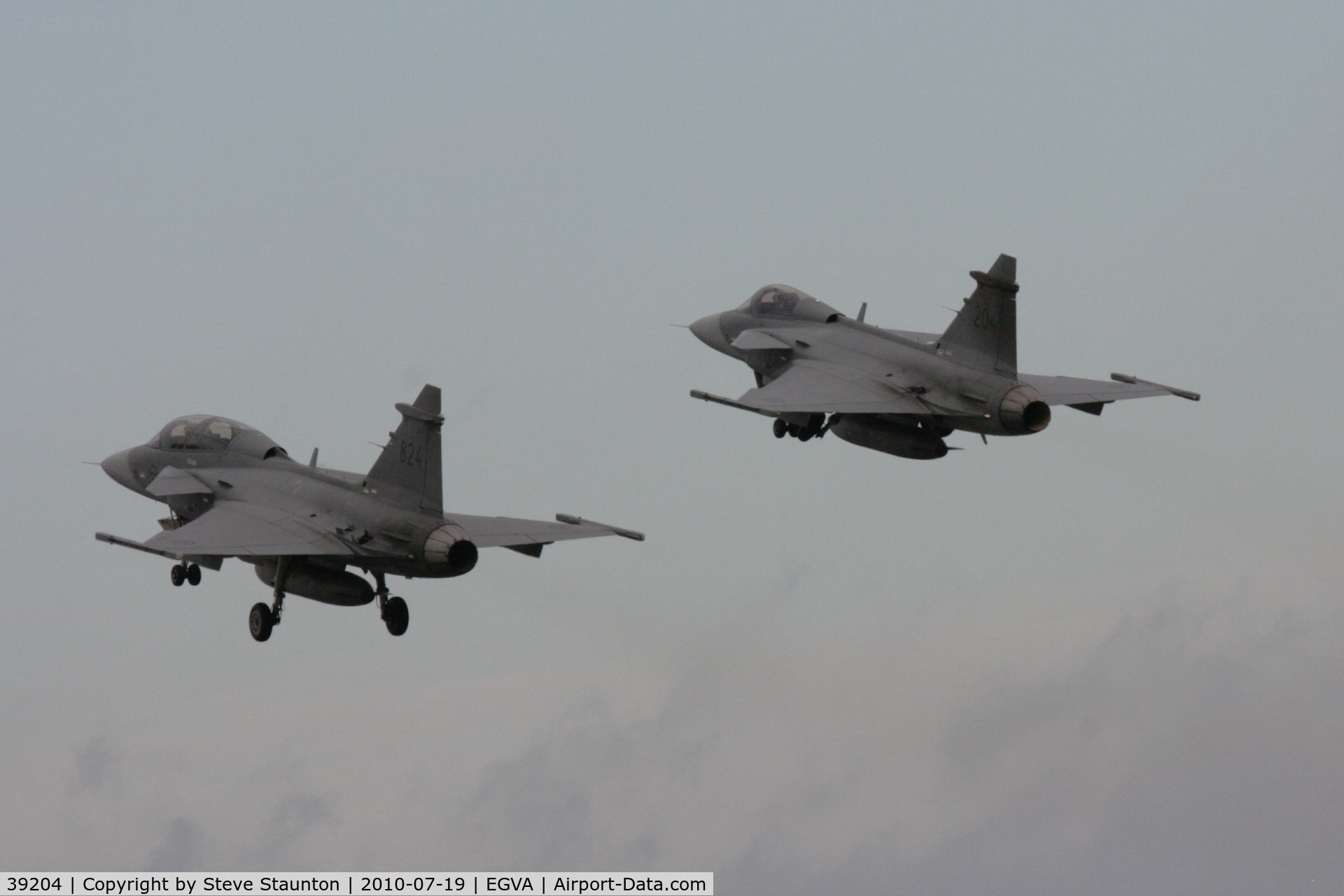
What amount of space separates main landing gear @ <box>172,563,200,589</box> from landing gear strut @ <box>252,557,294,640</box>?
404 centimetres

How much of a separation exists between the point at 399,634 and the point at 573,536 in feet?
14.4

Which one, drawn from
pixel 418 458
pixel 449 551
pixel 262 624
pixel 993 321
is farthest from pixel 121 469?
pixel 993 321

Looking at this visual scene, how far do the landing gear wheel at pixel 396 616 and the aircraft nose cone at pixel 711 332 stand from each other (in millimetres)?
18381

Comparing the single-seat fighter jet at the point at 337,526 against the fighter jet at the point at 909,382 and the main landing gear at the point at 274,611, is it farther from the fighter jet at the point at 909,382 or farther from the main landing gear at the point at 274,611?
the fighter jet at the point at 909,382

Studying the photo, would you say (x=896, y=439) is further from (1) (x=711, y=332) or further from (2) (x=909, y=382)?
(1) (x=711, y=332)

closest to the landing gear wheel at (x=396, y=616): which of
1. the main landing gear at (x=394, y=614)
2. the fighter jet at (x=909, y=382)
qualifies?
the main landing gear at (x=394, y=614)

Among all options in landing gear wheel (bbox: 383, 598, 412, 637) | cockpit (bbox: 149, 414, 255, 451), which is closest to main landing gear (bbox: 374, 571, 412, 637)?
landing gear wheel (bbox: 383, 598, 412, 637)

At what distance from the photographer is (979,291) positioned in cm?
6531

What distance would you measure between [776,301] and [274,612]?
19768 mm

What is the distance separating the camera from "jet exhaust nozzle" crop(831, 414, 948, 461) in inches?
2638

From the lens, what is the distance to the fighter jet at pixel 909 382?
64.8 metres

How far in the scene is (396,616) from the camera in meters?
58.3

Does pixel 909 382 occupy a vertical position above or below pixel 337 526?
above

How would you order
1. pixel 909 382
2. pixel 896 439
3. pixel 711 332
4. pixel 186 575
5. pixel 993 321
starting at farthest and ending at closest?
pixel 711 332 → pixel 896 439 → pixel 909 382 → pixel 993 321 → pixel 186 575
